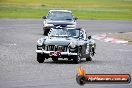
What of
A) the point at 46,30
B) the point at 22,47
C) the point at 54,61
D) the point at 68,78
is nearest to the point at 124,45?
the point at 22,47

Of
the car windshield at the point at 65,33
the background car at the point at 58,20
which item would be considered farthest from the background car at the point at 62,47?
the background car at the point at 58,20

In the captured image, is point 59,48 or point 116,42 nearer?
point 59,48

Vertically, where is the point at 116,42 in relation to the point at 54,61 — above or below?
below

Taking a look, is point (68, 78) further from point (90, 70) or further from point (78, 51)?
point (78, 51)

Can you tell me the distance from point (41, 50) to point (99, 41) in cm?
1580

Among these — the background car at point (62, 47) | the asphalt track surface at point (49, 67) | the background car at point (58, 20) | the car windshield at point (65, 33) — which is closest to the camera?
the asphalt track surface at point (49, 67)

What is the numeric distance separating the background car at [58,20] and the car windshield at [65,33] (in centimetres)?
1804

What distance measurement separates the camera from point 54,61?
2486 cm

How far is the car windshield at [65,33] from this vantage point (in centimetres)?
2497

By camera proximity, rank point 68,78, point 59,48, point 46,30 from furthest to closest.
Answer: point 46,30
point 59,48
point 68,78

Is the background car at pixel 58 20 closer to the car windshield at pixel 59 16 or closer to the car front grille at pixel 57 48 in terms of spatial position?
the car windshield at pixel 59 16

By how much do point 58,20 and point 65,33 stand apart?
62.6 feet

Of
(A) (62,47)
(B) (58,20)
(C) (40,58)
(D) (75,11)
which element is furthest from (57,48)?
(D) (75,11)

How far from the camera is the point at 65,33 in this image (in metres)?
25.2
